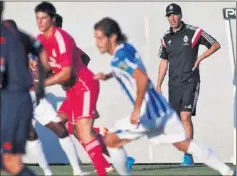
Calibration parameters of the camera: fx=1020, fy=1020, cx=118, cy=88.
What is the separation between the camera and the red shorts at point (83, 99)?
1048 centimetres

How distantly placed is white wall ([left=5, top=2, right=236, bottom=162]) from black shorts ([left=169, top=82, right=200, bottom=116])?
799mm

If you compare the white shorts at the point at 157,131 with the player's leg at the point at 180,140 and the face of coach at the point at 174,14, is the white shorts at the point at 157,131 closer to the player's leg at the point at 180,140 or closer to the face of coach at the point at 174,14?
the player's leg at the point at 180,140

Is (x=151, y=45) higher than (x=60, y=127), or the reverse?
(x=151, y=45)

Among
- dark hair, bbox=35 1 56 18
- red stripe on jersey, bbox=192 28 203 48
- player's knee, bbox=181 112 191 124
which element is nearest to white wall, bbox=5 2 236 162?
red stripe on jersey, bbox=192 28 203 48

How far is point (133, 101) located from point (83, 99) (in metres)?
1.57

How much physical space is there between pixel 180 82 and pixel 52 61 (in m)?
2.89

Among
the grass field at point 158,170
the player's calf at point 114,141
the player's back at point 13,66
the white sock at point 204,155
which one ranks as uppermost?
the player's back at point 13,66

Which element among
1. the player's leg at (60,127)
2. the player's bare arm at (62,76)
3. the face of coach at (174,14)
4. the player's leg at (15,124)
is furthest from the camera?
the face of coach at (174,14)

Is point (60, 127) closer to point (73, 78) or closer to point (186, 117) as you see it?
point (73, 78)

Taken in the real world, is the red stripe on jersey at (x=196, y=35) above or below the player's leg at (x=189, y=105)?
above

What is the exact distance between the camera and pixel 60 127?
11219mm

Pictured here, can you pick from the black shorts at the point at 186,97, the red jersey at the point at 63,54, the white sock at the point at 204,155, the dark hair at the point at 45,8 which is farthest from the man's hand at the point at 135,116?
the black shorts at the point at 186,97

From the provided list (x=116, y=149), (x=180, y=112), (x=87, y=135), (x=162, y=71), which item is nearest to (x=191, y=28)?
(x=162, y=71)

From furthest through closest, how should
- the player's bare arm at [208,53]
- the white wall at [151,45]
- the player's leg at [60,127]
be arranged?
the white wall at [151,45] → the player's bare arm at [208,53] → the player's leg at [60,127]
